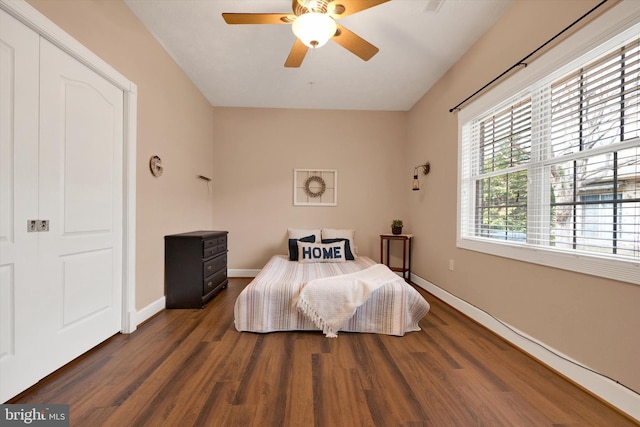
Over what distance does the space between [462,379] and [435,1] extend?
111 inches

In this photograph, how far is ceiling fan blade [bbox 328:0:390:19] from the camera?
5.76ft

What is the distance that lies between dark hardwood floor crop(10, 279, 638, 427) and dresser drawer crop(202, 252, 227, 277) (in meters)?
0.81

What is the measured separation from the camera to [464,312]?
289 centimetres

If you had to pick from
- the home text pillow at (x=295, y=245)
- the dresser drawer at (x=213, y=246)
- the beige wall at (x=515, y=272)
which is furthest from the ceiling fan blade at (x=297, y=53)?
the home text pillow at (x=295, y=245)

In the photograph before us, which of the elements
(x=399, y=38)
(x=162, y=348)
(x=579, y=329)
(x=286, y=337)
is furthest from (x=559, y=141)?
(x=162, y=348)

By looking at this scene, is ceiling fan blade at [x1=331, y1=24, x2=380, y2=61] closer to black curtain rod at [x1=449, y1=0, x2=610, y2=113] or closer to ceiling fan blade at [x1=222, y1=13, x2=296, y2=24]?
ceiling fan blade at [x1=222, y1=13, x2=296, y2=24]

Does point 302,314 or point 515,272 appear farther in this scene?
point 302,314

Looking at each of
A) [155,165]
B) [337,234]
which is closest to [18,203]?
[155,165]

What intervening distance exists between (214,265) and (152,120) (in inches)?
68.3

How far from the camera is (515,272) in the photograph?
88.4 inches

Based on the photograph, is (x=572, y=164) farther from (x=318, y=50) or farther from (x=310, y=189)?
(x=310, y=189)

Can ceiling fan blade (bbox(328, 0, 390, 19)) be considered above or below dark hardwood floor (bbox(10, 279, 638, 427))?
above

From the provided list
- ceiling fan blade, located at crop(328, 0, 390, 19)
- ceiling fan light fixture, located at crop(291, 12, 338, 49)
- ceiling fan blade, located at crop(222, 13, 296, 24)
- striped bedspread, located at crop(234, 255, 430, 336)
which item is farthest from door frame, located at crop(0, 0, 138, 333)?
ceiling fan blade, located at crop(328, 0, 390, 19)

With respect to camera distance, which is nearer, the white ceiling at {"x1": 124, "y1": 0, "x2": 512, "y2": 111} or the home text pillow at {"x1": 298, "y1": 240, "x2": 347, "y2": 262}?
the white ceiling at {"x1": 124, "y1": 0, "x2": 512, "y2": 111}
